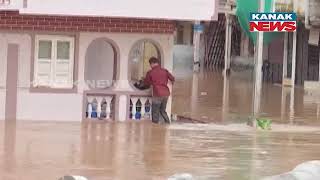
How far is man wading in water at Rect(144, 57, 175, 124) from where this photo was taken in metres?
18.9

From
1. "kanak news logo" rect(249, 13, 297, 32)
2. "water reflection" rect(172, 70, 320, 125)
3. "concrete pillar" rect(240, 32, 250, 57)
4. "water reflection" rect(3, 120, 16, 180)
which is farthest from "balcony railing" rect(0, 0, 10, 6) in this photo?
"concrete pillar" rect(240, 32, 250, 57)

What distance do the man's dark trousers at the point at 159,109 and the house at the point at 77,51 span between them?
1.41 feet

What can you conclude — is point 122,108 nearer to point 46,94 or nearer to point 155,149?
point 46,94

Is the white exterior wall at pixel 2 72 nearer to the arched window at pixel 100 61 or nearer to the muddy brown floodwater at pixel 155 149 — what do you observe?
the muddy brown floodwater at pixel 155 149

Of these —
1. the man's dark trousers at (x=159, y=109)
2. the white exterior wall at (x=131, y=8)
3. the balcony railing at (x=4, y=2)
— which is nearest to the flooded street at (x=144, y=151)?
the man's dark trousers at (x=159, y=109)

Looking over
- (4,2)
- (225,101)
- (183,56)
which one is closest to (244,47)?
(183,56)

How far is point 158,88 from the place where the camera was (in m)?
18.9

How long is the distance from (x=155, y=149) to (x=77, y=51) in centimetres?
508

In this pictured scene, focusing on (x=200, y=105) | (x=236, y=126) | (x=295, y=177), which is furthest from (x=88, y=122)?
(x=295, y=177)

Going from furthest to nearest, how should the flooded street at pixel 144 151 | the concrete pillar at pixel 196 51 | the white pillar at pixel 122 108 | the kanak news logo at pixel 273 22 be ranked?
the concrete pillar at pixel 196 51
the white pillar at pixel 122 108
the kanak news logo at pixel 273 22
the flooded street at pixel 144 151

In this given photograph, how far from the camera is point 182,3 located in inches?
730

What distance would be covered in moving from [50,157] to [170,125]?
5.99 meters

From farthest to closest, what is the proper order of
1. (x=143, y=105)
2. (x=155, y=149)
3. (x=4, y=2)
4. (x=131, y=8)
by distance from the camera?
1. (x=143, y=105)
2. (x=131, y=8)
3. (x=4, y=2)
4. (x=155, y=149)

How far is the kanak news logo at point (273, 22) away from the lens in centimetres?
1855
